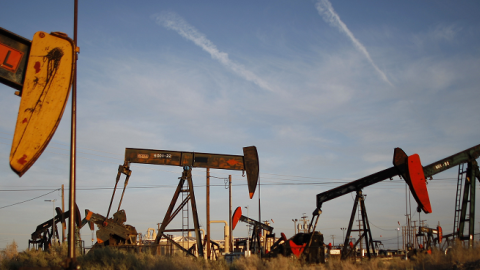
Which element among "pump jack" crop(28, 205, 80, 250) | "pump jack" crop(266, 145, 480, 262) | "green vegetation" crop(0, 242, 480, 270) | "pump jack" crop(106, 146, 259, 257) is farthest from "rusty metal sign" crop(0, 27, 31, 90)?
"pump jack" crop(28, 205, 80, 250)

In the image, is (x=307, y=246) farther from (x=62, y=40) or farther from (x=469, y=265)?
(x=62, y=40)

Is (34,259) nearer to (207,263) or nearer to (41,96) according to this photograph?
(207,263)

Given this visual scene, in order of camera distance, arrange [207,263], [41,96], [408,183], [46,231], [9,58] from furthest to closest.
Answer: [46,231] → [408,183] → [207,263] → [9,58] → [41,96]

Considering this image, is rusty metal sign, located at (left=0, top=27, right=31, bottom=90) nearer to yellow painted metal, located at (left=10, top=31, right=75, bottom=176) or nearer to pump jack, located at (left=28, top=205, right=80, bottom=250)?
yellow painted metal, located at (left=10, top=31, right=75, bottom=176)

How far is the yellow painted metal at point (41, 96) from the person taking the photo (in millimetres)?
3510

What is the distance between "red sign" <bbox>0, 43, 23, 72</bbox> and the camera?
3.80 meters

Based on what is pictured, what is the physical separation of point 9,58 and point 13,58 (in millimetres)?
35

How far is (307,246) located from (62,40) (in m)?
13.1

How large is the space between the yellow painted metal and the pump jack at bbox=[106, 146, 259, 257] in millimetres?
10511

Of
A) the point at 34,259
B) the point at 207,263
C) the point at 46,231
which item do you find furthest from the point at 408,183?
the point at 46,231

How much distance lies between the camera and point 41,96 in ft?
12.2

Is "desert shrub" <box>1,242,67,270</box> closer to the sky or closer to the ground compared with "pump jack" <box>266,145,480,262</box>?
closer to the ground

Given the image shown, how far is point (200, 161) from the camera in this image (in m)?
14.9

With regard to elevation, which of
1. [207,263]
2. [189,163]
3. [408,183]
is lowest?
[207,263]
